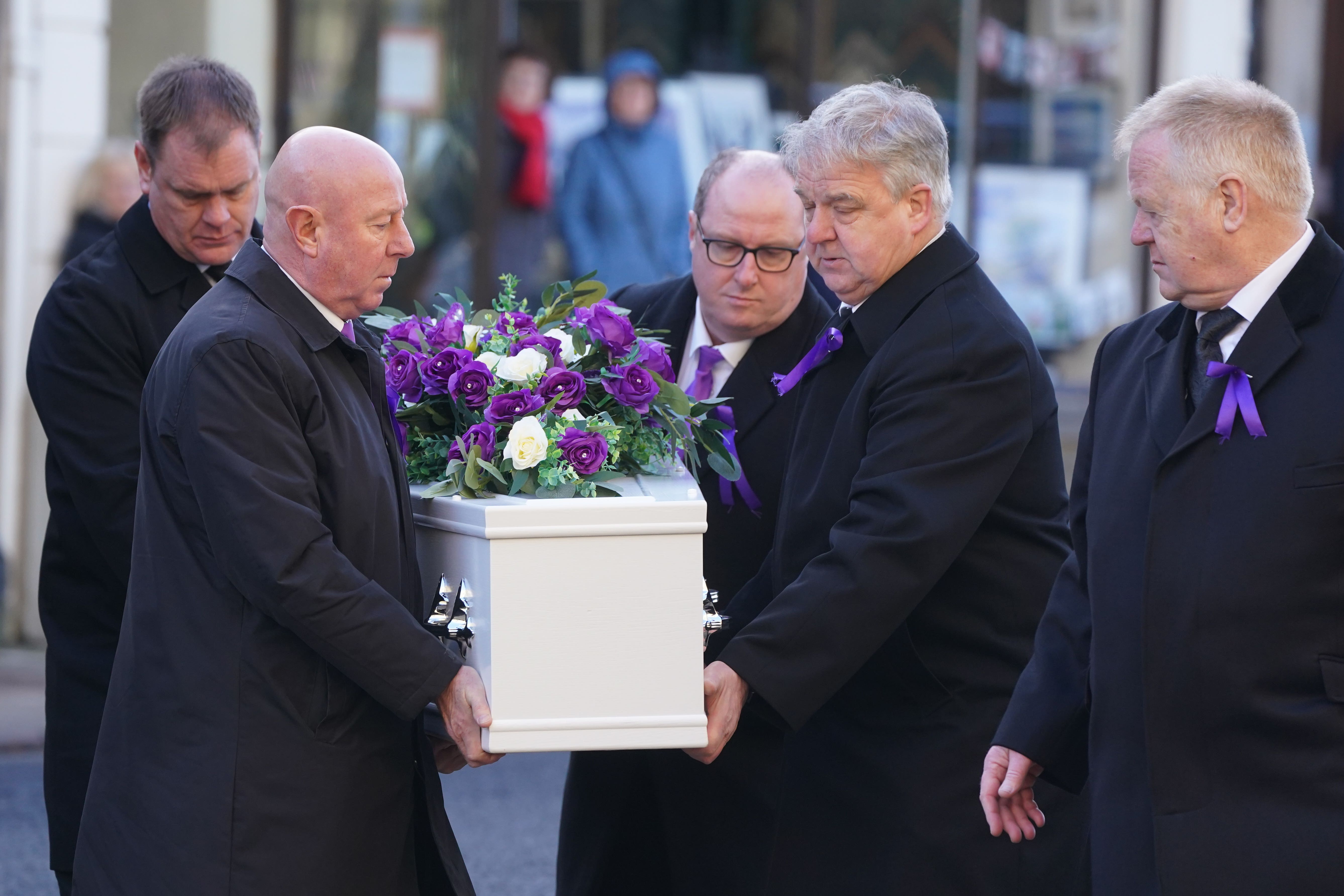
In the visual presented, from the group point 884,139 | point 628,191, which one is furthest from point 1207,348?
point 628,191

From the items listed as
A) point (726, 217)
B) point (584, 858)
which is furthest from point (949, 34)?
point (584, 858)

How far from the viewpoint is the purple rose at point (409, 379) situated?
3041 millimetres

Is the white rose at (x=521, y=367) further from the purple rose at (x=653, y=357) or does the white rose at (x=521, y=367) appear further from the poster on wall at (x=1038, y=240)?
the poster on wall at (x=1038, y=240)

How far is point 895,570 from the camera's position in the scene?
288 centimetres

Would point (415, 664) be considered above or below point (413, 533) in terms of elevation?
below

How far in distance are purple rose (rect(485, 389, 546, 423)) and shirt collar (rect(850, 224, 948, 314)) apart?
2.18 feet

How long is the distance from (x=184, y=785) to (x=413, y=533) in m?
0.58

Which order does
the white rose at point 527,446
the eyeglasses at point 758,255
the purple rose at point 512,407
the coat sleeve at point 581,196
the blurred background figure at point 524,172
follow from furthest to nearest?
the coat sleeve at point 581,196 → the blurred background figure at point 524,172 → the eyeglasses at point 758,255 → the purple rose at point 512,407 → the white rose at point 527,446

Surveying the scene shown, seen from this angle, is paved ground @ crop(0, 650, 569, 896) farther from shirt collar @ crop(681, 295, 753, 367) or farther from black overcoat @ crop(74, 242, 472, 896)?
black overcoat @ crop(74, 242, 472, 896)

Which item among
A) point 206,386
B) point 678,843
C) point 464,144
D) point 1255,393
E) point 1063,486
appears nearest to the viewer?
point 1255,393

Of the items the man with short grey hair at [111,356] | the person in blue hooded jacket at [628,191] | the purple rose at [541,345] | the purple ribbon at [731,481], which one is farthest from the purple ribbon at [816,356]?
the person in blue hooded jacket at [628,191]

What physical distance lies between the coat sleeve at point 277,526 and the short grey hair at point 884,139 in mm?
1087

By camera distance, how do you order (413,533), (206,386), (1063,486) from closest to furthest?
(206,386) < (413,533) < (1063,486)

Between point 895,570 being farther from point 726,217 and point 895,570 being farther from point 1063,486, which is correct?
point 726,217
